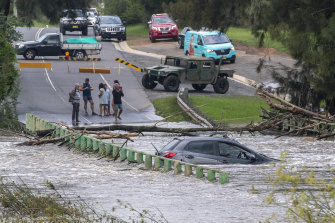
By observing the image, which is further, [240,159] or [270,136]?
[270,136]

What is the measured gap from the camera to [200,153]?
16.7m

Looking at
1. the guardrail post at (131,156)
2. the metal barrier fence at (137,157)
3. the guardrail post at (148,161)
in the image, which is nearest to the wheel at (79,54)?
the metal barrier fence at (137,157)

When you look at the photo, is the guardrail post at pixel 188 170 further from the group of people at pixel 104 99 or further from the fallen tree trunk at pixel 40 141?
the group of people at pixel 104 99

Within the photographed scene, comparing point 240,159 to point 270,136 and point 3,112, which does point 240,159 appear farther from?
point 3,112

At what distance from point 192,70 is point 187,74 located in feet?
1.13

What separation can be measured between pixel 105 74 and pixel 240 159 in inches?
1111

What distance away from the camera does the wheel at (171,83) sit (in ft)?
125

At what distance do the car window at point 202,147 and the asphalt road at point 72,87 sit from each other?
47.4ft

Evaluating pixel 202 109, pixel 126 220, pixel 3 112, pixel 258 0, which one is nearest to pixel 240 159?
pixel 258 0

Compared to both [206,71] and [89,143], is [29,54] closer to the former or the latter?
[206,71]

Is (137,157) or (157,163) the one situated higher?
(157,163)

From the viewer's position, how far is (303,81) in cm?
2753

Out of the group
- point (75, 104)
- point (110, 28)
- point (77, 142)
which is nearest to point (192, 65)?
point (75, 104)

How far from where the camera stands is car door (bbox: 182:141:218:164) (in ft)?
54.0
